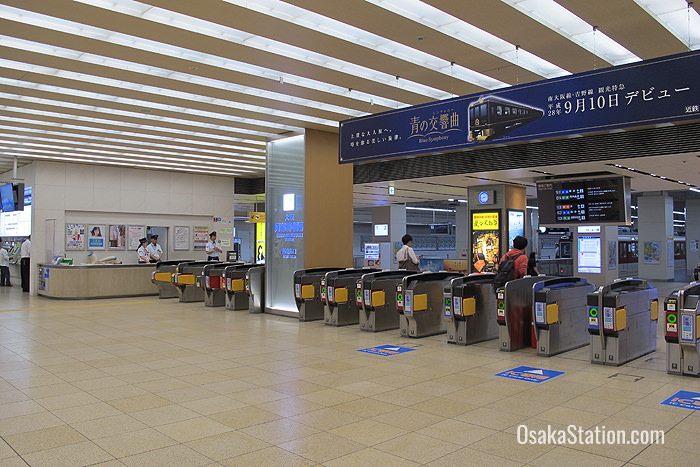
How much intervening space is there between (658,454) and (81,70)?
7510mm

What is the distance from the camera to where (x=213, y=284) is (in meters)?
12.1

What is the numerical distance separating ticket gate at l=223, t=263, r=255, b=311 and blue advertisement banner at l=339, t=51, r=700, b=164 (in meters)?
4.62

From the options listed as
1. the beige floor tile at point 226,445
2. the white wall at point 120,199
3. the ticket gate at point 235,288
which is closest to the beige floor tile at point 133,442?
the beige floor tile at point 226,445

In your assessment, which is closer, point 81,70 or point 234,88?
point 81,70

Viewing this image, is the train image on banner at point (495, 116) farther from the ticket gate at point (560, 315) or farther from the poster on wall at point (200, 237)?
the poster on wall at point (200, 237)

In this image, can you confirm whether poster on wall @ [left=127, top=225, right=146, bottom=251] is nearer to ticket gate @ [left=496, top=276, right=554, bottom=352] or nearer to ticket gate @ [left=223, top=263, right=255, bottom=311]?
ticket gate @ [left=223, top=263, right=255, bottom=311]

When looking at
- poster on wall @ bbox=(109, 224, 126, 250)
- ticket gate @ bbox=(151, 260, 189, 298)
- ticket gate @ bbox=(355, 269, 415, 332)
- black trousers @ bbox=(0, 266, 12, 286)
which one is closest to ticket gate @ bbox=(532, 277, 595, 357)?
ticket gate @ bbox=(355, 269, 415, 332)

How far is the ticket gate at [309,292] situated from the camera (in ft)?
32.1

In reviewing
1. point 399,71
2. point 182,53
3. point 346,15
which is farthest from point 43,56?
point 399,71

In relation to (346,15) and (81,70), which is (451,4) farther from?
(81,70)

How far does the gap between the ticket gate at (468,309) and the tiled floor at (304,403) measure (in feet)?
0.91

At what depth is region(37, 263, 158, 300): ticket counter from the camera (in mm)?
13750

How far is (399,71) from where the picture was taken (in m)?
7.30

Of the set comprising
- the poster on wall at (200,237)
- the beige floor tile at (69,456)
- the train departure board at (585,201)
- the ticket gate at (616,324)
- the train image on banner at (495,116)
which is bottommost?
the beige floor tile at (69,456)
